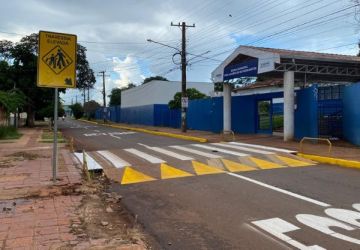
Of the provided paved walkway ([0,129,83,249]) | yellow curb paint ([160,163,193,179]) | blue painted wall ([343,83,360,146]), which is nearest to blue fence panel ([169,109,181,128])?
blue painted wall ([343,83,360,146])

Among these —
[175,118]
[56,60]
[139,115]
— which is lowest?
[175,118]

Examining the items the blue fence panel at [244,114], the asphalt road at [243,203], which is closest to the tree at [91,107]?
the blue fence panel at [244,114]

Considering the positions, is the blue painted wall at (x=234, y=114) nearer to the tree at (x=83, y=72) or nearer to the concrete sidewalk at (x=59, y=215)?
the tree at (x=83, y=72)

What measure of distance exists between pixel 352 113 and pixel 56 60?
15.3 meters

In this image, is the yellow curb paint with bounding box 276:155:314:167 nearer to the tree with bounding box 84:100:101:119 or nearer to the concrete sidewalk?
the concrete sidewalk

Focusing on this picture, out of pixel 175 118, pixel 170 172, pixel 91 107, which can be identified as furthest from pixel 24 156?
pixel 91 107

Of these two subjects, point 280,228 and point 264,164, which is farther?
point 264,164

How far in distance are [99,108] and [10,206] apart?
328ft

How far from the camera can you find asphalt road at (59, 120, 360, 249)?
6.37 metres

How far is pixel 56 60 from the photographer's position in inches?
403

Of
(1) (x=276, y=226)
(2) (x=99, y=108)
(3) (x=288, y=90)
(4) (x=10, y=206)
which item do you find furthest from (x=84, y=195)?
Result: (2) (x=99, y=108)

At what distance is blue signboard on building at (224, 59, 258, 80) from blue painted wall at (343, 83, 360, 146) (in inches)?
194

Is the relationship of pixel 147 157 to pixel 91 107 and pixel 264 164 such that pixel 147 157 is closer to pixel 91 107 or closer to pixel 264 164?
pixel 264 164

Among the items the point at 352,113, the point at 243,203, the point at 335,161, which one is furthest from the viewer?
the point at 352,113
